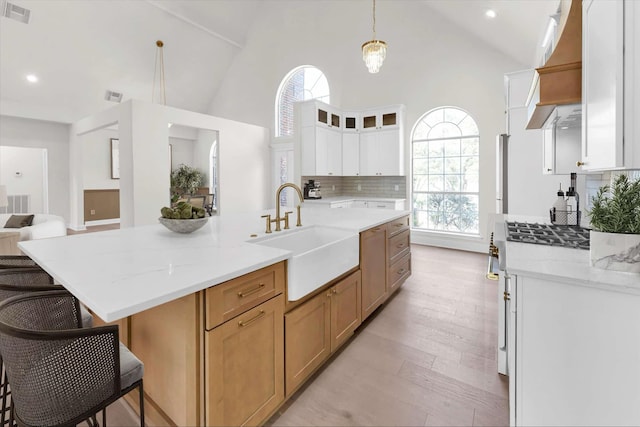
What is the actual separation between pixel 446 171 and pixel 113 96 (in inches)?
312

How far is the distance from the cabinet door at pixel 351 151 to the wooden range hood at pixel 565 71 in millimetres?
4852

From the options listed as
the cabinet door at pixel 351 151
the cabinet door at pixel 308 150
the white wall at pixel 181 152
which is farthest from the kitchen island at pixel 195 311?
the white wall at pixel 181 152

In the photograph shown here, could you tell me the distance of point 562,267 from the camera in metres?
1.22

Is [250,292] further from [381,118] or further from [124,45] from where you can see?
[124,45]

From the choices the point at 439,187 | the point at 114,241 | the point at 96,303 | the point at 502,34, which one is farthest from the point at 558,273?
the point at 439,187

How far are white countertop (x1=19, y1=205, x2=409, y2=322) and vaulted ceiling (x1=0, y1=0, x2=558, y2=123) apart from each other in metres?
4.35

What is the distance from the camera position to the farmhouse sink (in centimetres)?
155

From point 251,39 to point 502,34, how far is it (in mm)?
6278

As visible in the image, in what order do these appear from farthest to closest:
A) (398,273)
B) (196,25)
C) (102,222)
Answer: (102,222) → (196,25) → (398,273)

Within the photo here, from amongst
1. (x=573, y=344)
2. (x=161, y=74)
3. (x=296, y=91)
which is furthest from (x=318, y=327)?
(x=161, y=74)

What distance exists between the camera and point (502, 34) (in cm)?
422

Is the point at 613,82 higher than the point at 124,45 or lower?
lower

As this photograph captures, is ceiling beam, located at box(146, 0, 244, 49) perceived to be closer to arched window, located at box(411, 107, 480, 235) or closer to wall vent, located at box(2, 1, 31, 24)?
wall vent, located at box(2, 1, 31, 24)

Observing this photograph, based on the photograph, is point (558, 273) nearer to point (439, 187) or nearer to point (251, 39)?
point (439, 187)
